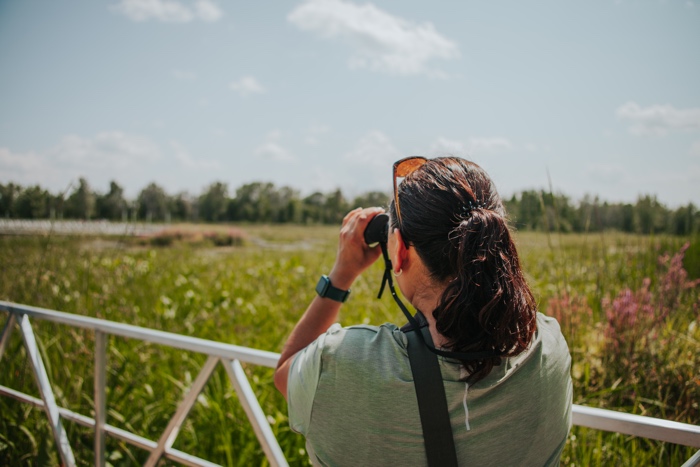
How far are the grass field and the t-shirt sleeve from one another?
0.56 meters

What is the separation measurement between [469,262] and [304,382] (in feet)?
1.20

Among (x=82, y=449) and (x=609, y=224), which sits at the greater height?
(x=609, y=224)

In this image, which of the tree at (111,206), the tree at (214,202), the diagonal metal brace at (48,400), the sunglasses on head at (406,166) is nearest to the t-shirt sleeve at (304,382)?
the sunglasses on head at (406,166)

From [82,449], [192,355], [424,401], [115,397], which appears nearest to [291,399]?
[424,401]

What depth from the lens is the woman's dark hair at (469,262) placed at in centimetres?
76

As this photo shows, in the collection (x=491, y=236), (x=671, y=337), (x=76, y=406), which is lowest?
(x=76, y=406)

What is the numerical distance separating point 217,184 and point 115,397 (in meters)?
18.4

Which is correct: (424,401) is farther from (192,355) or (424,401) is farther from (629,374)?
(192,355)

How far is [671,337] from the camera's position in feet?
6.51

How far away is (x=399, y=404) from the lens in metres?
0.75

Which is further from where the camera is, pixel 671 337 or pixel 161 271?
pixel 161 271

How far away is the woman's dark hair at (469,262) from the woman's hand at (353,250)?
0.22 meters

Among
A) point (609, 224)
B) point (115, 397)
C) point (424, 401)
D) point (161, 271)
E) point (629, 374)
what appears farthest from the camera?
point (161, 271)

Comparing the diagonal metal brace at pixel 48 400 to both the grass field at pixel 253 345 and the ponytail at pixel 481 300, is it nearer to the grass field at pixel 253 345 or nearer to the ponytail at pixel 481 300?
the grass field at pixel 253 345
